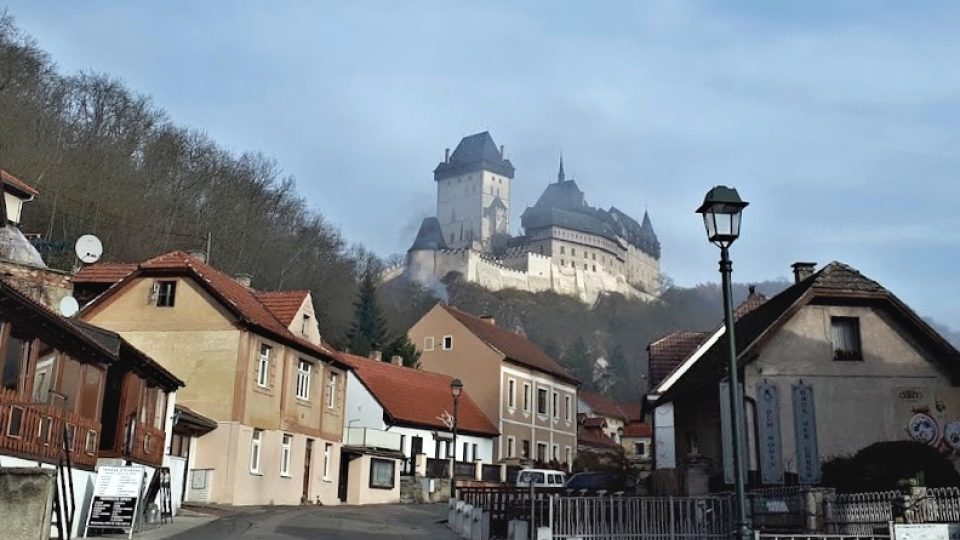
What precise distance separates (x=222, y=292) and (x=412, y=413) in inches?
604

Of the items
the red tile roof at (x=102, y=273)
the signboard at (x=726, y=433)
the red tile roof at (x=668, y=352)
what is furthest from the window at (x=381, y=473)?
the signboard at (x=726, y=433)

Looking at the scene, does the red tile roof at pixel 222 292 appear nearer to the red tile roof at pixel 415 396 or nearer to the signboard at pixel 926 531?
the red tile roof at pixel 415 396

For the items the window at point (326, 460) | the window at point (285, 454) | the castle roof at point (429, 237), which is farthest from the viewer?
the castle roof at point (429, 237)

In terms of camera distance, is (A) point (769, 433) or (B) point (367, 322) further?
(B) point (367, 322)

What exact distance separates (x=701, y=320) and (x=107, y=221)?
135136 millimetres

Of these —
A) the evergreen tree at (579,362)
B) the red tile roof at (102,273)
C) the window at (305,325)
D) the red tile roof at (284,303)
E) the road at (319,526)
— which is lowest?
the road at (319,526)

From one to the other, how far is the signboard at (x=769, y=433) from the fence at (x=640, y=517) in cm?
854

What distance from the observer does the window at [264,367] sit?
32312mm

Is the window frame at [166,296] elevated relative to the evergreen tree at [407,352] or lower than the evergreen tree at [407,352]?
lower

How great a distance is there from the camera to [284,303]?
36.1 meters

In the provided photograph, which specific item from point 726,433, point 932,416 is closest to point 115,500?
point 726,433

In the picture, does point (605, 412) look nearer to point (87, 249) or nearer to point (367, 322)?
point (367, 322)

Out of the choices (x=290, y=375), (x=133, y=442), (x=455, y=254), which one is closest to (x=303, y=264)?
(x=290, y=375)

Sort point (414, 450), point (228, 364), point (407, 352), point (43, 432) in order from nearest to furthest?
point (43, 432) < point (228, 364) < point (414, 450) < point (407, 352)
